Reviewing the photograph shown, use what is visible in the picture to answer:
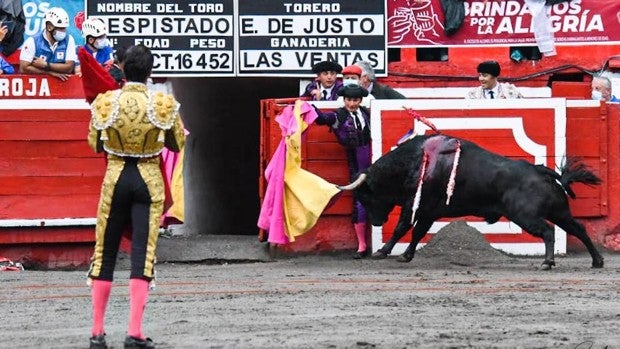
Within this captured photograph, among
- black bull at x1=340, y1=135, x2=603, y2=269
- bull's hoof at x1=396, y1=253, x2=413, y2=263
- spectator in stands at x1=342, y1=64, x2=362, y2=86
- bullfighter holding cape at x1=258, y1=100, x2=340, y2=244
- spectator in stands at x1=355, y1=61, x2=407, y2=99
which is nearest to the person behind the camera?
black bull at x1=340, y1=135, x2=603, y2=269

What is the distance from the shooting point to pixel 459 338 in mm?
7871

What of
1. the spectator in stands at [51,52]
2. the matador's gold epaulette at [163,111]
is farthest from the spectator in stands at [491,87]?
the matador's gold epaulette at [163,111]

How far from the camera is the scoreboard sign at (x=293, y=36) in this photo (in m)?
14.5

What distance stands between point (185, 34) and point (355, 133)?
2308 millimetres

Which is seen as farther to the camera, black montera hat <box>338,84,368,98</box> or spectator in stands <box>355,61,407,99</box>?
spectator in stands <box>355,61,407,99</box>

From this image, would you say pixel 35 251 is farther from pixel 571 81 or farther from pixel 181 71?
pixel 571 81

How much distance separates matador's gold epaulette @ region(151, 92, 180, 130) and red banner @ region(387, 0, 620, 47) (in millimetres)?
7287

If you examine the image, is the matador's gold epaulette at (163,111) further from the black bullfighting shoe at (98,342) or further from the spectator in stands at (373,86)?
the spectator in stands at (373,86)

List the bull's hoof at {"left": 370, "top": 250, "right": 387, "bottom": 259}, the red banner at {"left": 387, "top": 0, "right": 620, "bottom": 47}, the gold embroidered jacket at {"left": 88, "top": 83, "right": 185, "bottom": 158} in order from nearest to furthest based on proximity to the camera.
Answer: the gold embroidered jacket at {"left": 88, "top": 83, "right": 185, "bottom": 158} → the bull's hoof at {"left": 370, "top": 250, "right": 387, "bottom": 259} → the red banner at {"left": 387, "top": 0, "right": 620, "bottom": 47}

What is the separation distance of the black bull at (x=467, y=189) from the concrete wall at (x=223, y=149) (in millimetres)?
2909

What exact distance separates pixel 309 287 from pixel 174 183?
2.96m

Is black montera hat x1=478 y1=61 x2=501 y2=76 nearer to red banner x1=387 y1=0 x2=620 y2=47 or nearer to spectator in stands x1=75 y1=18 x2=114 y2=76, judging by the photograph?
red banner x1=387 y1=0 x2=620 y2=47

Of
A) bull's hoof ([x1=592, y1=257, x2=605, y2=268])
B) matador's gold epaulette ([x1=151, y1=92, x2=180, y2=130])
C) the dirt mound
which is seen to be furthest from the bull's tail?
matador's gold epaulette ([x1=151, y1=92, x2=180, y2=130])

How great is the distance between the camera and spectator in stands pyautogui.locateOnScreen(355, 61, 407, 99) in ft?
43.7
